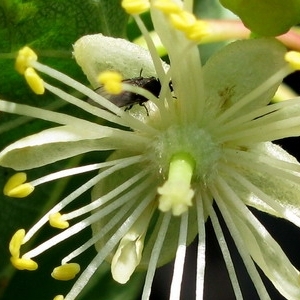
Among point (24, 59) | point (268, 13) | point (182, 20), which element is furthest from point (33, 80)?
point (268, 13)

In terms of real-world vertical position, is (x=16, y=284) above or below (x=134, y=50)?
below

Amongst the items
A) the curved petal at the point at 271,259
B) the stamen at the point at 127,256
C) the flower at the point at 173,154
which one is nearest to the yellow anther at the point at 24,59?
the flower at the point at 173,154

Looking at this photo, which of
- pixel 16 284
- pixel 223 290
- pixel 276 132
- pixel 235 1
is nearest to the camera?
pixel 235 1

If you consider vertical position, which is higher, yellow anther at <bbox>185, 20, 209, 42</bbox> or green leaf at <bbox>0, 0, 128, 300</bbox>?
green leaf at <bbox>0, 0, 128, 300</bbox>

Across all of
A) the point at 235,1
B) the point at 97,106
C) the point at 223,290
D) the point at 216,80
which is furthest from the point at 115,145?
the point at 223,290

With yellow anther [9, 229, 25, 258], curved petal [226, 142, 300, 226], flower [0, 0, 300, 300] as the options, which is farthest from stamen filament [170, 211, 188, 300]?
yellow anther [9, 229, 25, 258]

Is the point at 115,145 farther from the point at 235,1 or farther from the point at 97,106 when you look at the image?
the point at 235,1

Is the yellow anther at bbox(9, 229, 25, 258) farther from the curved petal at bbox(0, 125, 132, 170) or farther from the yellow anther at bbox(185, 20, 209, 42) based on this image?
the yellow anther at bbox(185, 20, 209, 42)
